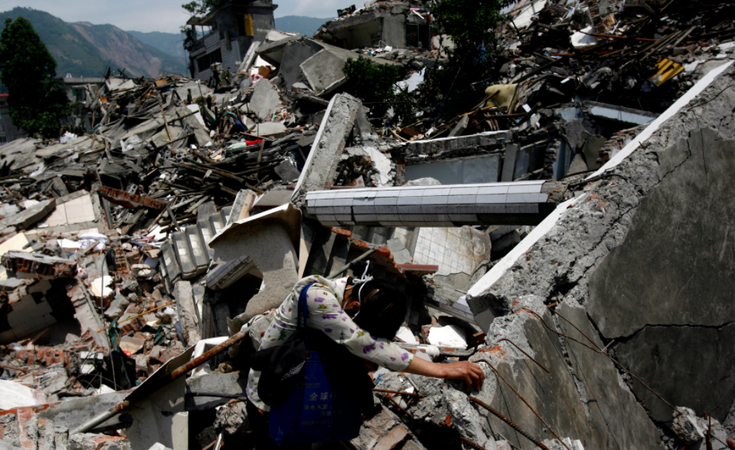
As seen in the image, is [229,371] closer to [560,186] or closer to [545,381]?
[545,381]

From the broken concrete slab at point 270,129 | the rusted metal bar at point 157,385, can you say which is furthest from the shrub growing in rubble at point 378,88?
the rusted metal bar at point 157,385

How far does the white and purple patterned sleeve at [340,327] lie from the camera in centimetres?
164

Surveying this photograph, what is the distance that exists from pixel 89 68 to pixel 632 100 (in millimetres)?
179578

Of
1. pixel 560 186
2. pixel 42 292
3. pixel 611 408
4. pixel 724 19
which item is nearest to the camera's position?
pixel 611 408

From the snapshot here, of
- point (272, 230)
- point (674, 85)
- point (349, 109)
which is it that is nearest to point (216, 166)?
point (349, 109)

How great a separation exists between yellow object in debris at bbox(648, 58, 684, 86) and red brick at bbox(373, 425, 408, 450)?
33.7 feet

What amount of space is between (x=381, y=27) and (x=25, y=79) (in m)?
29.0

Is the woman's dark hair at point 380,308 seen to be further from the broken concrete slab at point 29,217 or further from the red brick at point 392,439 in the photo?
the broken concrete slab at point 29,217

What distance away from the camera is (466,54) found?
45.9ft

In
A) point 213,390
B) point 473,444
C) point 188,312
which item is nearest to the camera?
point 473,444

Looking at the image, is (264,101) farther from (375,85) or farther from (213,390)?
(213,390)

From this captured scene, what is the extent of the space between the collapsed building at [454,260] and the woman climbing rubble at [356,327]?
0.64 ft

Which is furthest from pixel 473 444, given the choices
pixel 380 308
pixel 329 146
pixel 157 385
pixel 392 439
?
pixel 329 146

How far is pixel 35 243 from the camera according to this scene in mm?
8508
